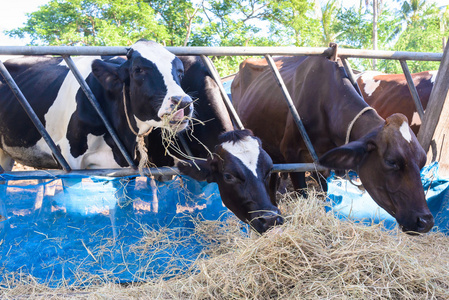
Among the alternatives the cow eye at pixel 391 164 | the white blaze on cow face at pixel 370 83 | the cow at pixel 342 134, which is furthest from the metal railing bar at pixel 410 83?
the white blaze on cow face at pixel 370 83

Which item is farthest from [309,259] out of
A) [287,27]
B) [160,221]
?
[287,27]

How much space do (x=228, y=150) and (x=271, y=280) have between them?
1.13m

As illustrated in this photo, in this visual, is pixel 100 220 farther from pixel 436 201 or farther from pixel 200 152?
pixel 436 201

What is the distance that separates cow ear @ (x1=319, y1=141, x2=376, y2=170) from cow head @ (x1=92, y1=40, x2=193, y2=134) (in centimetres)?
106

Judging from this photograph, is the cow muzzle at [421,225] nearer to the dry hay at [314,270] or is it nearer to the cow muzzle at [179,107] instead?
the dry hay at [314,270]

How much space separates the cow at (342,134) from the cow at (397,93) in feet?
4.13

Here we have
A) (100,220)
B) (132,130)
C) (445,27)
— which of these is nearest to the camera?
(100,220)

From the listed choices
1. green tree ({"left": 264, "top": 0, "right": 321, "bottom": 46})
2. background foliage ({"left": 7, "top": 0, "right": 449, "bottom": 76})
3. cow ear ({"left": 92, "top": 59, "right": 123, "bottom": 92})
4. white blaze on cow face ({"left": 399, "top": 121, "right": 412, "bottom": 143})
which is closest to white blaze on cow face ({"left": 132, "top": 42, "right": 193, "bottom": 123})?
cow ear ({"left": 92, "top": 59, "right": 123, "bottom": 92})

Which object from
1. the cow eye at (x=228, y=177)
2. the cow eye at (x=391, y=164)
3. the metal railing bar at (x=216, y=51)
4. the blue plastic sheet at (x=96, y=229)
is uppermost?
the metal railing bar at (x=216, y=51)

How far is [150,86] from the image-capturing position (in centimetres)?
321

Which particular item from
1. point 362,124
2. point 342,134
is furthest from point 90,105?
point 362,124

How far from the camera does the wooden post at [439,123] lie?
3.68 meters

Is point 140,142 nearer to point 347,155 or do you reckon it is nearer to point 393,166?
point 347,155

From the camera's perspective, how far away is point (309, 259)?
7.35ft
